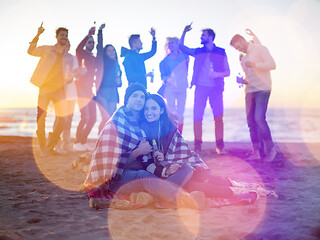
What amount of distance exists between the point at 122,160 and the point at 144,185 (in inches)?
16.5

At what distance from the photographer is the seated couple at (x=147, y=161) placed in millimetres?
3076

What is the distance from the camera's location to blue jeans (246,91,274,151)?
5.68 m

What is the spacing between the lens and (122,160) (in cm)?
332

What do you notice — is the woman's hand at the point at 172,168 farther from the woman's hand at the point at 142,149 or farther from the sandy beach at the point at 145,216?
the sandy beach at the point at 145,216

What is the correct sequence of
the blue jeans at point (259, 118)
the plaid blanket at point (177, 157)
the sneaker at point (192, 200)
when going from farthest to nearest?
the blue jeans at point (259, 118), the plaid blanket at point (177, 157), the sneaker at point (192, 200)

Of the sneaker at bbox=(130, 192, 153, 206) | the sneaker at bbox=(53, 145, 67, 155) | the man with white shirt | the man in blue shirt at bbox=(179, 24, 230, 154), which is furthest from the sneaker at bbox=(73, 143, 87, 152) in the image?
the sneaker at bbox=(130, 192, 153, 206)

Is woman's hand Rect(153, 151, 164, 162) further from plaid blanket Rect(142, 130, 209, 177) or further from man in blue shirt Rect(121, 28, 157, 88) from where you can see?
man in blue shirt Rect(121, 28, 157, 88)

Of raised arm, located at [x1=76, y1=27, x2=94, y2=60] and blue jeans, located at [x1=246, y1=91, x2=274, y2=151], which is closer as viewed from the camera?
blue jeans, located at [x1=246, y1=91, x2=274, y2=151]

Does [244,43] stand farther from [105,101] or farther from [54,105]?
[54,105]

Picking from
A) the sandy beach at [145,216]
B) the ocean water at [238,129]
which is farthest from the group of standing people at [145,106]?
the ocean water at [238,129]

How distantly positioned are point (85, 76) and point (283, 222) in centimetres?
530

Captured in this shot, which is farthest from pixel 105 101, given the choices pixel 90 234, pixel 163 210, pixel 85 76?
pixel 90 234

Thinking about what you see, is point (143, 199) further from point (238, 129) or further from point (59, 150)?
point (238, 129)

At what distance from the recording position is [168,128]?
11.9 feet
